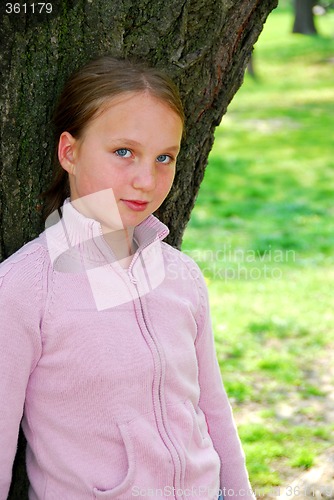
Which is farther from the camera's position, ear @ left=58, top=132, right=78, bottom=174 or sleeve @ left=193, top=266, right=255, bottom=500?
sleeve @ left=193, top=266, right=255, bottom=500

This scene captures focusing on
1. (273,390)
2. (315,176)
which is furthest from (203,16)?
(315,176)

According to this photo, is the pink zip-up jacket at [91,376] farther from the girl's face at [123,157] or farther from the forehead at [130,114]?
the forehead at [130,114]

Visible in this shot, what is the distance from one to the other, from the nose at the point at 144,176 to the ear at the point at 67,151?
173mm

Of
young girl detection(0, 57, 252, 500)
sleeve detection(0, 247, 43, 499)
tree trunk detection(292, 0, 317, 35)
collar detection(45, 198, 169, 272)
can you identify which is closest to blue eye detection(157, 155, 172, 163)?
young girl detection(0, 57, 252, 500)

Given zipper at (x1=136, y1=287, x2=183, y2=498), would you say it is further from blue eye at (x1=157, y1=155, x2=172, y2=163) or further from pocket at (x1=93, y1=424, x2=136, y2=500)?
blue eye at (x1=157, y1=155, x2=172, y2=163)

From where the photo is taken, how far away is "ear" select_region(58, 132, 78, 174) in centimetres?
190

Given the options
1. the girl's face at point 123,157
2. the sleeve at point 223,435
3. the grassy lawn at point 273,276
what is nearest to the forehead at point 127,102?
the girl's face at point 123,157

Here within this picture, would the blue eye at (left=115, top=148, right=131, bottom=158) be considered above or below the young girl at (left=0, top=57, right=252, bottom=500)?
above

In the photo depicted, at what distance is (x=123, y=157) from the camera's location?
183 centimetres

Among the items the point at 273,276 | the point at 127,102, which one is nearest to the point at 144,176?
the point at 127,102

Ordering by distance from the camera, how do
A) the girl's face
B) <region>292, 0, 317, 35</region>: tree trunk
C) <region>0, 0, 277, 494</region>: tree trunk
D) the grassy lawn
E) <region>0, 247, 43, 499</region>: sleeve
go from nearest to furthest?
<region>0, 247, 43, 499</region>: sleeve
the girl's face
<region>0, 0, 277, 494</region>: tree trunk
the grassy lawn
<region>292, 0, 317, 35</region>: tree trunk

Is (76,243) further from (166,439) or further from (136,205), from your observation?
(166,439)

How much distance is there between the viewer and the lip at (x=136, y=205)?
6.07ft

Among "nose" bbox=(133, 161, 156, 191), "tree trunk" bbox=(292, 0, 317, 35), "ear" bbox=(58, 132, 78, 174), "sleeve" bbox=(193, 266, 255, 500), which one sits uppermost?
"ear" bbox=(58, 132, 78, 174)
